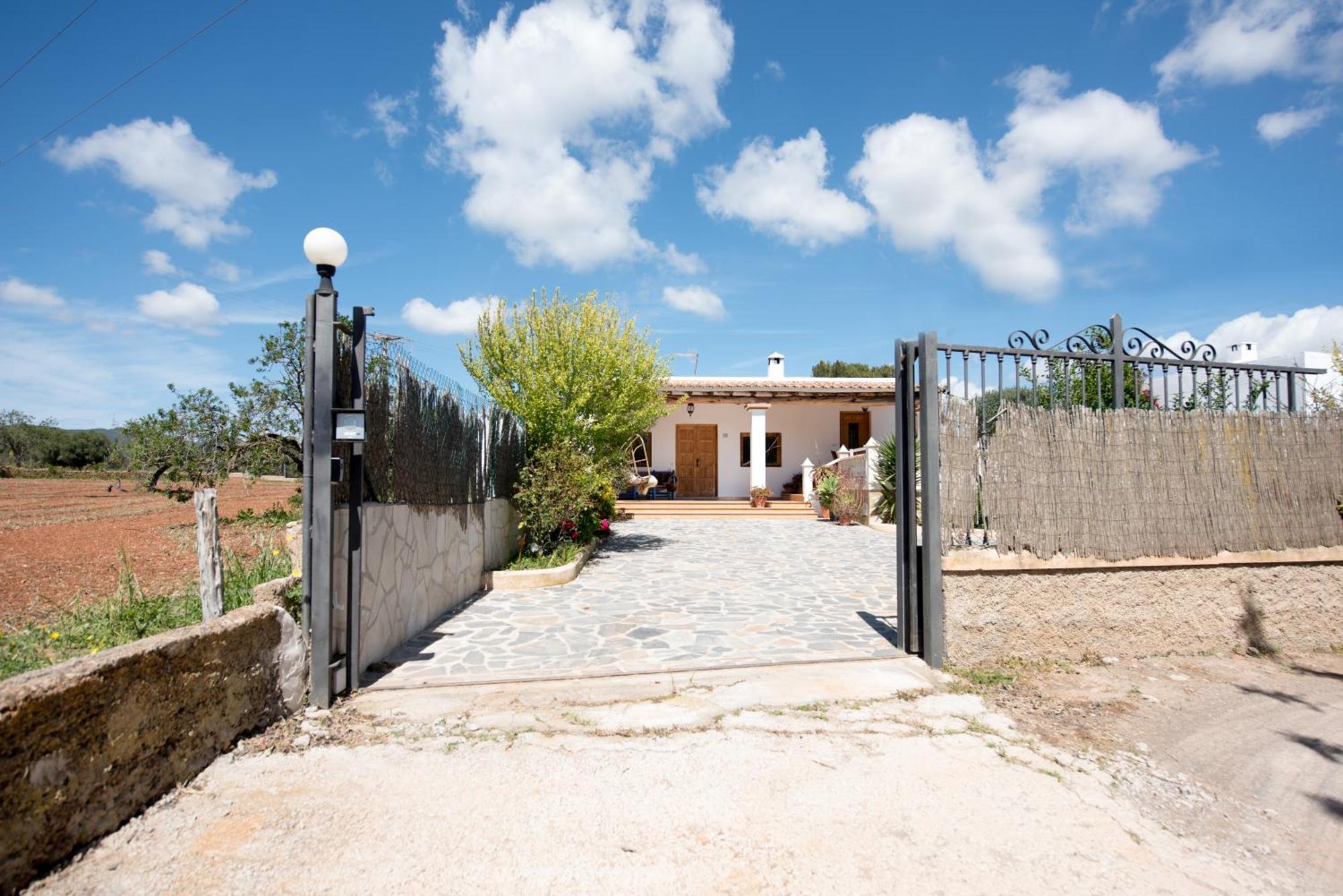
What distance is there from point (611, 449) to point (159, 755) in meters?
8.59

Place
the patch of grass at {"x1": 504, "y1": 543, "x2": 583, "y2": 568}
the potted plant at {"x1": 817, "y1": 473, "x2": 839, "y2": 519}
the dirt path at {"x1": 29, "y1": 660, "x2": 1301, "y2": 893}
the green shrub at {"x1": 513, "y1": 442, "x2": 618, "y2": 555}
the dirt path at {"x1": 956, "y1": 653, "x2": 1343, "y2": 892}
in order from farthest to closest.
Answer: the potted plant at {"x1": 817, "y1": 473, "x2": 839, "y2": 519} < the green shrub at {"x1": 513, "y1": 442, "x2": 618, "y2": 555} < the patch of grass at {"x1": 504, "y1": 543, "x2": 583, "y2": 568} < the dirt path at {"x1": 956, "y1": 653, "x2": 1343, "y2": 892} < the dirt path at {"x1": 29, "y1": 660, "x2": 1301, "y2": 893}

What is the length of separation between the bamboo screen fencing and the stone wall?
175 inches

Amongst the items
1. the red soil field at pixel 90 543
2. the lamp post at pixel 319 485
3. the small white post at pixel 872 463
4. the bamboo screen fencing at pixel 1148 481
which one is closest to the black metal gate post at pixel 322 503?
the lamp post at pixel 319 485

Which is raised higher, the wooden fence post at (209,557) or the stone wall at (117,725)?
the wooden fence post at (209,557)

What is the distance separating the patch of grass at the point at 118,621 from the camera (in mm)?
3871

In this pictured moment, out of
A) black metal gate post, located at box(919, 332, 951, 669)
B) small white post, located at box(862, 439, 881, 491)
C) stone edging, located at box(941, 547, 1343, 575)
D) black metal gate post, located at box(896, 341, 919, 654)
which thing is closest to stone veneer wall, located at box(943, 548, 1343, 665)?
stone edging, located at box(941, 547, 1343, 575)

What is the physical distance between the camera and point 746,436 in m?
22.0

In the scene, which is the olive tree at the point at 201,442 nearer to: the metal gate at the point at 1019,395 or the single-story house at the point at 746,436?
the single-story house at the point at 746,436

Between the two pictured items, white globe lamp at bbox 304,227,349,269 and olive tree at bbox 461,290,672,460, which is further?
olive tree at bbox 461,290,672,460

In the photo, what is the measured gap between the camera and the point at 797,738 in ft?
12.6

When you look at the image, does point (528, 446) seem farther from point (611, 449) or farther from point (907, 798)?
point (907, 798)

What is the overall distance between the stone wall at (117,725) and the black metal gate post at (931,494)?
4176 mm

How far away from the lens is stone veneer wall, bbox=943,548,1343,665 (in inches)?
202

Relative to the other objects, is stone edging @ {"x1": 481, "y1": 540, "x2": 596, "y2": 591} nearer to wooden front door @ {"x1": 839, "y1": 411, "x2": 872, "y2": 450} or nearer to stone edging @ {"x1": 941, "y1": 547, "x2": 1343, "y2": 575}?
stone edging @ {"x1": 941, "y1": 547, "x2": 1343, "y2": 575}
